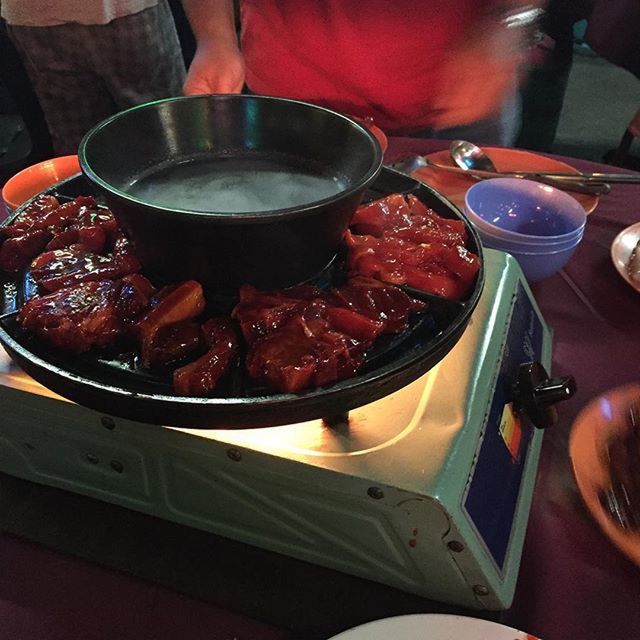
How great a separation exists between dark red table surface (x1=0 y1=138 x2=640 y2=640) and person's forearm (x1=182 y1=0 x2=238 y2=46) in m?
1.77

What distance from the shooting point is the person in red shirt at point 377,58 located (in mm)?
2170

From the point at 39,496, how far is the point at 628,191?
2169mm

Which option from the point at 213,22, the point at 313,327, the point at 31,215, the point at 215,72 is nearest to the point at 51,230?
the point at 31,215

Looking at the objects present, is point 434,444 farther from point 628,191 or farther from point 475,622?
point 628,191

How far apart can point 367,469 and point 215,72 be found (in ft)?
5.18

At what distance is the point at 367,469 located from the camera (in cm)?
99

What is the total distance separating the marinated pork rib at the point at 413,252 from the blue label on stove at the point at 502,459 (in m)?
0.21

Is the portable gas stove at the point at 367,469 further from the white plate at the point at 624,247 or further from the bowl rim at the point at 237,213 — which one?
the white plate at the point at 624,247

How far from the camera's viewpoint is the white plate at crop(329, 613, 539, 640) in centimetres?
101

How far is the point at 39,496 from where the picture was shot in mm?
1332

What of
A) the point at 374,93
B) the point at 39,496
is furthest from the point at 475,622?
the point at 374,93

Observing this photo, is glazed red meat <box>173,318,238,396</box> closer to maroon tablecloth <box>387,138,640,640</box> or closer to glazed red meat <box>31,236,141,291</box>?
glazed red meat <box>31,236,141,291</box>

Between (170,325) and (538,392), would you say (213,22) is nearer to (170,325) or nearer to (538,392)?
(170,325)

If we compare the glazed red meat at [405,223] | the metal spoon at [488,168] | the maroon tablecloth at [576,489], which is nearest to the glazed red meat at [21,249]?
the glazed red meat at [405,223]
